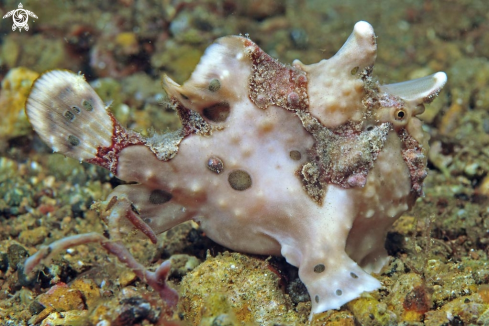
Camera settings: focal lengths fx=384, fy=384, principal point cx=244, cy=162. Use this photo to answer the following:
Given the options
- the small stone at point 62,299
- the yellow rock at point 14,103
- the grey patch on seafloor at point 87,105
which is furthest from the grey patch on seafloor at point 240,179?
the yellow rock at point 14,103

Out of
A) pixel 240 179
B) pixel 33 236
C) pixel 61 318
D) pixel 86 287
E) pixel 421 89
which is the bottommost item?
pixel 33 236

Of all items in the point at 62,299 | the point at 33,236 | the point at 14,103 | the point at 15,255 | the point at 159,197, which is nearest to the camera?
the point at 62,299

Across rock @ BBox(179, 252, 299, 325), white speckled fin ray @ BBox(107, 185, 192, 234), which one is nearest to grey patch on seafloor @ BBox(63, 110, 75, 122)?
white speckled fin ray @ BBox(107, 185, 192, 234)

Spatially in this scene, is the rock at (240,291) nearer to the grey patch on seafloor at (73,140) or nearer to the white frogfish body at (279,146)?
the white frogfish body at (279,146)

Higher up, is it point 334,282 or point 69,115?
point 69,115

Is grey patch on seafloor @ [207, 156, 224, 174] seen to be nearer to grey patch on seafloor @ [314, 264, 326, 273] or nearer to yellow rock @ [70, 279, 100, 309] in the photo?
grey patch on seafloor @ [314, 264, 326, 273]

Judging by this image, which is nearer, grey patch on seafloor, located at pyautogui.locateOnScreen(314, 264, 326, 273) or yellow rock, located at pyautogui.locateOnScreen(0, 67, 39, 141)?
grey patch on seafloor, located at pyautogui.locateOnScreen(314, 264, 326, 273)

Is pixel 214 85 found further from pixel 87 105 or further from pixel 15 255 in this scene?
pixel 15 255

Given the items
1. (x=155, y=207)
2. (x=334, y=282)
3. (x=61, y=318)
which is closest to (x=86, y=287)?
(x=61, y=318)
